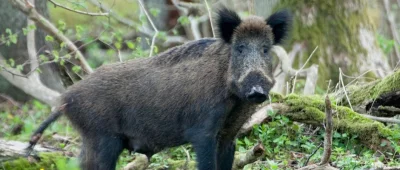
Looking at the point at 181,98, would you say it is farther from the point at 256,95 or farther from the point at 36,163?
the point at 36,163

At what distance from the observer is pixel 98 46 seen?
18.2m

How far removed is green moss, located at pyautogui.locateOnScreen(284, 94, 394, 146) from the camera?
761cm

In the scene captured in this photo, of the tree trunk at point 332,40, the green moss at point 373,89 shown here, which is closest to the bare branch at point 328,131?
the green moss at point 373,89

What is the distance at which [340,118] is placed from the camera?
7969 mm

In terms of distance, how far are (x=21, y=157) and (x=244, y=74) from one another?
8.63 ft

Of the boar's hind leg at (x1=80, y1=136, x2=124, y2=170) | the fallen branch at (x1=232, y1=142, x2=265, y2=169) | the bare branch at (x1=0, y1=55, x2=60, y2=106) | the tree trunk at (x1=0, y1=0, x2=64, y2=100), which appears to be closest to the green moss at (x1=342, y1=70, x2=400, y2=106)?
the fallen branch at (x1=232, y1=142, x2=265, y2=169)

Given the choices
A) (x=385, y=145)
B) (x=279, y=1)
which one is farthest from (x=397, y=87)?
(x=279, y=1)

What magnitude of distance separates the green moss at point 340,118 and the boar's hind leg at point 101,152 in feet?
6.94

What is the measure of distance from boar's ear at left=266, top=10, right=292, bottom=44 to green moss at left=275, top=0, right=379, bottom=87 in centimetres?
426

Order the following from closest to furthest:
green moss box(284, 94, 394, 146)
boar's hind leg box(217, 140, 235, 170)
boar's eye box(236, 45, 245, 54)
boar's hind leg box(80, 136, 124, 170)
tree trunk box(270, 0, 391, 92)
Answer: boar's eye box(236, 45, 245, 54) < boar's hind leg box(217, 140, 235, 170) < boar's hind leg box(80, 136, 124, 170) < green moss box(284, 94, 394, 146) < tree trunk box(270, 0, 391, 92)

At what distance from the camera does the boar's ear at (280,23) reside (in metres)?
6.82

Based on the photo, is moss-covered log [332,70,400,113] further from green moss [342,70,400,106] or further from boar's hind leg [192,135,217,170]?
boar's hind leg [192,135,217,170]

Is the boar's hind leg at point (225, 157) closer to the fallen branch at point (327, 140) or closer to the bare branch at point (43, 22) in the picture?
the fallen branch at point (327, 140)

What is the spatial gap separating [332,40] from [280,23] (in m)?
4.66
